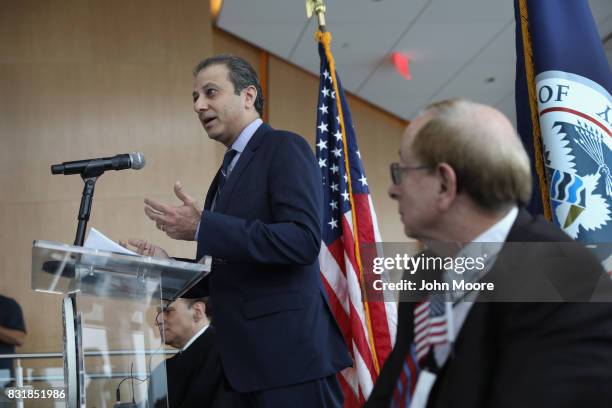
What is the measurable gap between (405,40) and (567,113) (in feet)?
15.2

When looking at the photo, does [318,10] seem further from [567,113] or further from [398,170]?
[398,170]

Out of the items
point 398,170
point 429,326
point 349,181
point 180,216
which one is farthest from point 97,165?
point 349,181

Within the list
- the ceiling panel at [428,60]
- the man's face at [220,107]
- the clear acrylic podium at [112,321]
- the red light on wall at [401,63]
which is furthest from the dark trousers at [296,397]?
the red light on wall at [401,63]

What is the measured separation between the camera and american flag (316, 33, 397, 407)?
123 inches

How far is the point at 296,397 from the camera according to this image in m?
1.97

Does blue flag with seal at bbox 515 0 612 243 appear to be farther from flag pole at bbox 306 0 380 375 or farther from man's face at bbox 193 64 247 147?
flag pole at bbox 306 0 380 375

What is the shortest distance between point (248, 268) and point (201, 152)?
4375mm

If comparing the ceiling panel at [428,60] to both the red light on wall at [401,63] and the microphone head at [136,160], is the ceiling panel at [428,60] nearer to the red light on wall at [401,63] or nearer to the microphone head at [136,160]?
the red light on wall at [401,63]

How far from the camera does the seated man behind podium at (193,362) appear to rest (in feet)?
10.1

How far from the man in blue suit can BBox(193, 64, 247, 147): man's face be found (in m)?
0.13

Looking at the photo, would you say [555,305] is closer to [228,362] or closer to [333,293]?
[228,362]

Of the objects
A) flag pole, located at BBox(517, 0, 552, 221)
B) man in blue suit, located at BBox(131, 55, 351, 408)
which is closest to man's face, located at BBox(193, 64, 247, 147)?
man in blue suit, located at BBox(131, 55, 351, 408)

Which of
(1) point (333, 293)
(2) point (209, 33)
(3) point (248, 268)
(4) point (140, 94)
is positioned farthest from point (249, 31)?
(3) point (248, 268)

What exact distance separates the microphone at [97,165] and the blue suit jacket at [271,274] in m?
0.28
